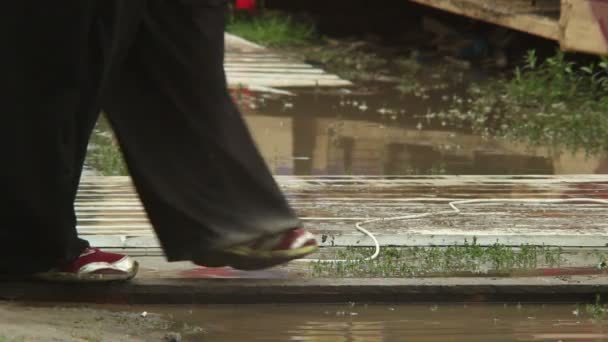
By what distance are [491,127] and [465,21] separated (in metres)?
5.07

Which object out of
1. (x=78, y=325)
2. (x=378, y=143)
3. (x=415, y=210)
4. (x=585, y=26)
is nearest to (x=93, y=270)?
(x=78, y=325)

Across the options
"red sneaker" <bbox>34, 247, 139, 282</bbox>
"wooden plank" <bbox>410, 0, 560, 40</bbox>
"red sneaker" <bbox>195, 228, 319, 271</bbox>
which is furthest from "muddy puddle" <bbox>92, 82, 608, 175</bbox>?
"red sneaker" <bbox>195, 228, 319, 271</bbox>

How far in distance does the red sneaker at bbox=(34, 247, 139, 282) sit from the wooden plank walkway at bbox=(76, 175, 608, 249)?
0.48m

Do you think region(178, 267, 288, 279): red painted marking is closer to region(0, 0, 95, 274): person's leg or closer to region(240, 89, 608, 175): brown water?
region(0, 0, 95, 274): person's leg

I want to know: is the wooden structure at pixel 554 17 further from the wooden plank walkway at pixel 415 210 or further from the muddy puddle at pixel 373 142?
the wooden plank walkway at pixel 415 210

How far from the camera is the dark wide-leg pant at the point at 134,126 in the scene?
4133 millimetres

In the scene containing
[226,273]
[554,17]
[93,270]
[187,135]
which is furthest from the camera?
[554,17]

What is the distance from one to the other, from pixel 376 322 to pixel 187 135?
76 centimetres

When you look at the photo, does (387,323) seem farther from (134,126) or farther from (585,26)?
(585,26)

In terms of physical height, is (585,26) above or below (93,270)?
above

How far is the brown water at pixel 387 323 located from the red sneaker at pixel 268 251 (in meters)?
0.14

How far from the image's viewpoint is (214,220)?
4.38 meters

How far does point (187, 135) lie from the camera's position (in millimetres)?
4332

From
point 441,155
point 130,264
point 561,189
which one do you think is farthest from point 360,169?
point 130,264
